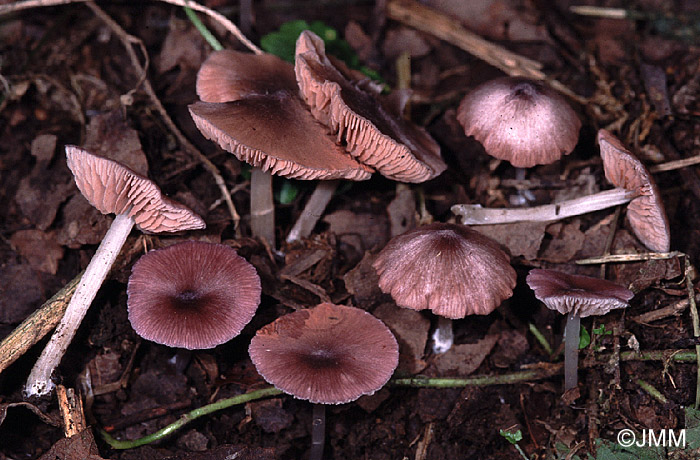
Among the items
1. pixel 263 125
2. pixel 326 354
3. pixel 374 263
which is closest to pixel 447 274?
pixel 374 263

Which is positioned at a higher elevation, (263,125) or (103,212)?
(263,125)

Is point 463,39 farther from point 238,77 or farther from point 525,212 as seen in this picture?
point 238,77

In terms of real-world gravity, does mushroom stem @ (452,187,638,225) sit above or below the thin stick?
below

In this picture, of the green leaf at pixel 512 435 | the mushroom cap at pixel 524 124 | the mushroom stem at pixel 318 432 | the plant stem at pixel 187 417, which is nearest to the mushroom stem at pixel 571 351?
the green leaf at pixel 512 435

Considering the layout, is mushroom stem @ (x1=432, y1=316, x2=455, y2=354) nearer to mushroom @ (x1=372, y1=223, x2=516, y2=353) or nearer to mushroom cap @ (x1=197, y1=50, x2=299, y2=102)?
mushroom @ (x1=372, y1=223, x2=516, y2=353)

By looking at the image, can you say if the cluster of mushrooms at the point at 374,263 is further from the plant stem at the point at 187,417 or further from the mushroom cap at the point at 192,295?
the plant stem at the point at 187,417

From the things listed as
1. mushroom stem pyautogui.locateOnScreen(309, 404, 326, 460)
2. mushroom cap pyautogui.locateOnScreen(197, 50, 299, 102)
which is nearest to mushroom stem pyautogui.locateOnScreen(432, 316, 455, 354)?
mushroom stem pyautogui.locateOnScreen(309, 404, 326, 460)
